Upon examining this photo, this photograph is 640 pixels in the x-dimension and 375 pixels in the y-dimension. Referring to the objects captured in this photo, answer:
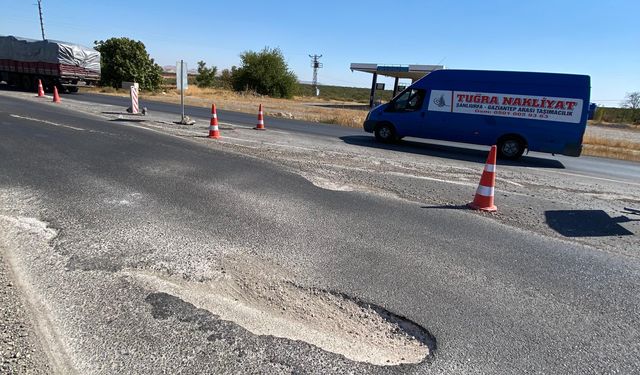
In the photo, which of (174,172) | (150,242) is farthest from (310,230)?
(174,172)

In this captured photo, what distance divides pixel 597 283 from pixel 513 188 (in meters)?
4.28

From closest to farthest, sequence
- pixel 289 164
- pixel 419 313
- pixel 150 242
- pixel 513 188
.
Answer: pixel 419 313 < pixel 150 242 < pixel 513 188 < pixel 289 164

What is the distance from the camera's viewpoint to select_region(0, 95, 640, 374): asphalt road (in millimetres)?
2539

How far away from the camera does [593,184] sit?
878 cm

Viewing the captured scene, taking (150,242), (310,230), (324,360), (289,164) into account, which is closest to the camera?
(324,360)

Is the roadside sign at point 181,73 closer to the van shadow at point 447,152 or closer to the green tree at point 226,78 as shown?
the van shadow at point 447,152

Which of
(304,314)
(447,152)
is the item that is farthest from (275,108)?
(304,314)

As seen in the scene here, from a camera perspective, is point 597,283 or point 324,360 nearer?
point 324,360

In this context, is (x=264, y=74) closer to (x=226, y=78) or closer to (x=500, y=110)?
(x=226, y=78)

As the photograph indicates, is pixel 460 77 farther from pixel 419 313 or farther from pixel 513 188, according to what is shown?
pixel 419 313

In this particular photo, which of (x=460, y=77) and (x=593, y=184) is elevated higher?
(x=460, y=77)

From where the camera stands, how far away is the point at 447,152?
1260 centimetres

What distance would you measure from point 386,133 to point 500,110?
362 cm

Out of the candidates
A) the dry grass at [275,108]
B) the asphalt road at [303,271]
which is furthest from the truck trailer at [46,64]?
the asphalt road at [303,271]
